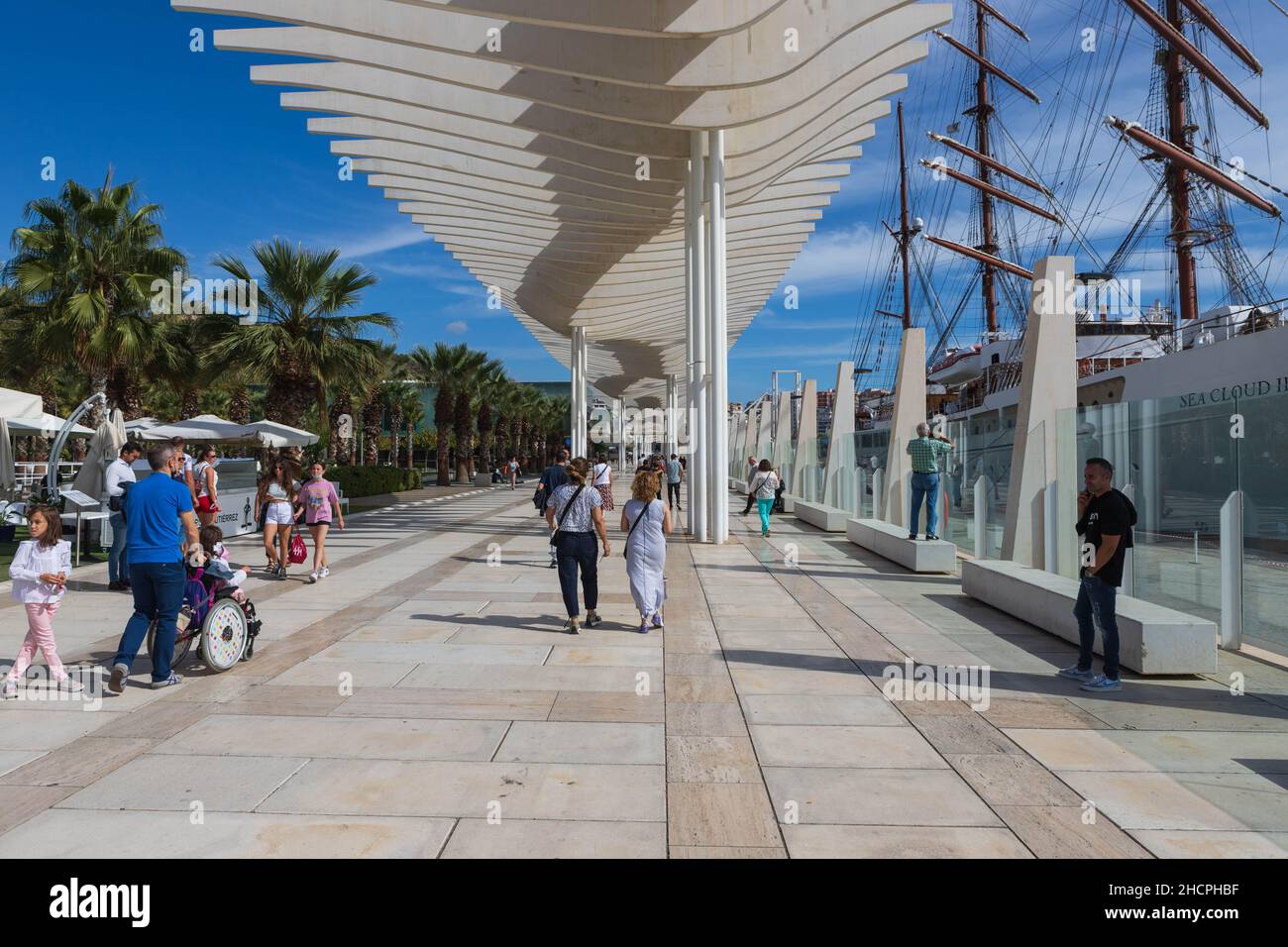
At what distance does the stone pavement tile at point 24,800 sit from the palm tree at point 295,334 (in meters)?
19.3

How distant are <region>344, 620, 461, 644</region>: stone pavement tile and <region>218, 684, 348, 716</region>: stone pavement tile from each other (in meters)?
1.64

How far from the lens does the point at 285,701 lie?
5840mm

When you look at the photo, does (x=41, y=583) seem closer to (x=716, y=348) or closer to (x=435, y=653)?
(x=435, y=653)

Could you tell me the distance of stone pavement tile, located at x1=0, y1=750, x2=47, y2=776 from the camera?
455cm

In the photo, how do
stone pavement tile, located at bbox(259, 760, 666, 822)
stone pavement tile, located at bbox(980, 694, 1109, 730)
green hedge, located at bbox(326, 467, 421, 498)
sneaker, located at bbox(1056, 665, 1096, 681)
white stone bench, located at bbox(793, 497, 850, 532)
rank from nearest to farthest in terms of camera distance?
stone pavement tile, located at bbox(259, 760, 666, 822)
stone pavement tile, located at bbox(980, 694, 1109, 730)
sneaker, located at bbox(1056, 665, 1096, 681)
white stone bench, located at bbox(793, 497, 850, 532)
green hedge, located at bbox(326, 467, 421, 498)

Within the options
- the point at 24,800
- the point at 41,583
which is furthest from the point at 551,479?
the point at 24,800

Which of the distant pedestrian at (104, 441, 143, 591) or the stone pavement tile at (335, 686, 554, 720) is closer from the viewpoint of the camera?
the stone pavement tile at (335, 686, 554, 720)

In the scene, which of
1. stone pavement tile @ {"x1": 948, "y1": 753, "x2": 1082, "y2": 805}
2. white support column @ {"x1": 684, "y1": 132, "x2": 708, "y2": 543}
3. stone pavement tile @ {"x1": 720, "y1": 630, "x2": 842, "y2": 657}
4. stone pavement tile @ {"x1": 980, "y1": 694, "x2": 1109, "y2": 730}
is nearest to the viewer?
stone pavement tile @ {"x1": 948, "y1": 753, "x2": 1082, "y2": 805}

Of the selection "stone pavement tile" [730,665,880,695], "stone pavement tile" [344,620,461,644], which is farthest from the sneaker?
"stone pavement tile" [344,620,461,644]

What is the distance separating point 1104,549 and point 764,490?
40.7 ft

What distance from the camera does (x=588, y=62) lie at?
1263cm

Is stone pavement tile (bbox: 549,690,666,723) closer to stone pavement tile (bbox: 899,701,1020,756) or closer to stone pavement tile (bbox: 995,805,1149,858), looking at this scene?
stone pavement tile (bbox: 899,701,1020,756)
